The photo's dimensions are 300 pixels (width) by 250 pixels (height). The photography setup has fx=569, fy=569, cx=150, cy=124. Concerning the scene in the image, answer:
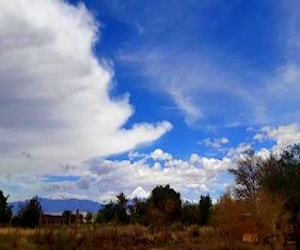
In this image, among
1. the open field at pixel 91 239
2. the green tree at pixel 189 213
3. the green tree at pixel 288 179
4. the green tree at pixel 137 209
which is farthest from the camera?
the green tree at pixel 189 213

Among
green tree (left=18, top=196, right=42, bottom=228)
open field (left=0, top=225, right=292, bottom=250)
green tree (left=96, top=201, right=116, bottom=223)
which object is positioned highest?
green tree (left=96, top=201, right=116, bottom=223)


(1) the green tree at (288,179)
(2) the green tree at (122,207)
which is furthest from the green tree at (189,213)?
(1) the green tree at (288,179)

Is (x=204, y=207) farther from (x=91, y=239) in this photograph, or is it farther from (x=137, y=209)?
(x=91, y=239)

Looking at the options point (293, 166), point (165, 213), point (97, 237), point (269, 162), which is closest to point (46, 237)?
point (97, 237)

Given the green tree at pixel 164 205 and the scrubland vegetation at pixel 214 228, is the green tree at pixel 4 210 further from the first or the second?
the green tree at pixel 164 205

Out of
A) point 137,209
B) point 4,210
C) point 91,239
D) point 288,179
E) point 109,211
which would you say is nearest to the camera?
point 91,239

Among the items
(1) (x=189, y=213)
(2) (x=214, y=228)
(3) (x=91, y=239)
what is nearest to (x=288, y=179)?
(2) (x=214, y=228)

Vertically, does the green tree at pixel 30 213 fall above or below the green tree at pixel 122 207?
below

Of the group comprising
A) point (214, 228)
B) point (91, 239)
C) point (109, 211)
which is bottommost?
point (91, 239)

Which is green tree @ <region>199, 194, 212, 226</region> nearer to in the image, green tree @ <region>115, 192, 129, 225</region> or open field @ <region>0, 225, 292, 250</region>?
green tree @ <region>115, 192, 129, 225</region>

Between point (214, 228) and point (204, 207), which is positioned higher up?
point (204, 207)

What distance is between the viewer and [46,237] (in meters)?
32.3

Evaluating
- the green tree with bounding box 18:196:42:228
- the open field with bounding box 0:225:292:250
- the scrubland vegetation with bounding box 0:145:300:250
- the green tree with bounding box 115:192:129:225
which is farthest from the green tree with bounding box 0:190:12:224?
the green tree with bounding box 115:192:129:225

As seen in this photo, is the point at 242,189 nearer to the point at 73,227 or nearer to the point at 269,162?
the point at 269,162
